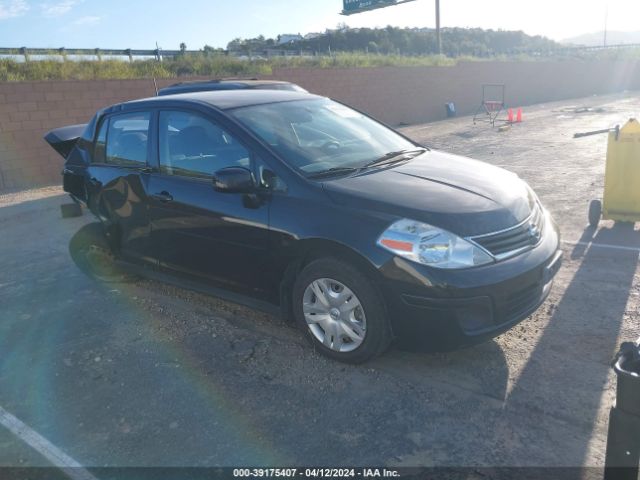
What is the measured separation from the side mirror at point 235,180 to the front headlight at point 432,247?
1018 millimetres

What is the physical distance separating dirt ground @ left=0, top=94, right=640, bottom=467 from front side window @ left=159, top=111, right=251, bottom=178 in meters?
1.24

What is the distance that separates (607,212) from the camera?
624cm

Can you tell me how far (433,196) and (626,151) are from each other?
371 cm

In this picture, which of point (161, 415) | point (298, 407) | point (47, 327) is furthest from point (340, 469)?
point (47, 327)

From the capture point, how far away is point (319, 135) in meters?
4.41

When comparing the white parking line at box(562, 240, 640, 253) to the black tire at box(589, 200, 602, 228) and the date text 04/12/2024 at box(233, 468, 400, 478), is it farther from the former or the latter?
the date text 04/12/2024 at box(233, 468, 400, 478)

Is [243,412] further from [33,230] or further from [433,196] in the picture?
[33,230]

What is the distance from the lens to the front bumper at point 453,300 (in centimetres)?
324

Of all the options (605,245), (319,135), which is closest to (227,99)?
(319,135)

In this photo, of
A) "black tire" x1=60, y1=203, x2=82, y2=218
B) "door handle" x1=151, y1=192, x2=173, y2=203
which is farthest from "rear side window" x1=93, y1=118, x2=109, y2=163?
"black tire" x1=60, y1=203, x2=82, y2=218

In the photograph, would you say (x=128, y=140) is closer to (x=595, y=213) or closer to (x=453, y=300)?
(x=453, y=300)

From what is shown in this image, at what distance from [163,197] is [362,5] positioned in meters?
23.6

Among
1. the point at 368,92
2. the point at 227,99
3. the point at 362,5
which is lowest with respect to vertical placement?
the point at 368,92

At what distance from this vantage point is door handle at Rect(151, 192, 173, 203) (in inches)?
173
